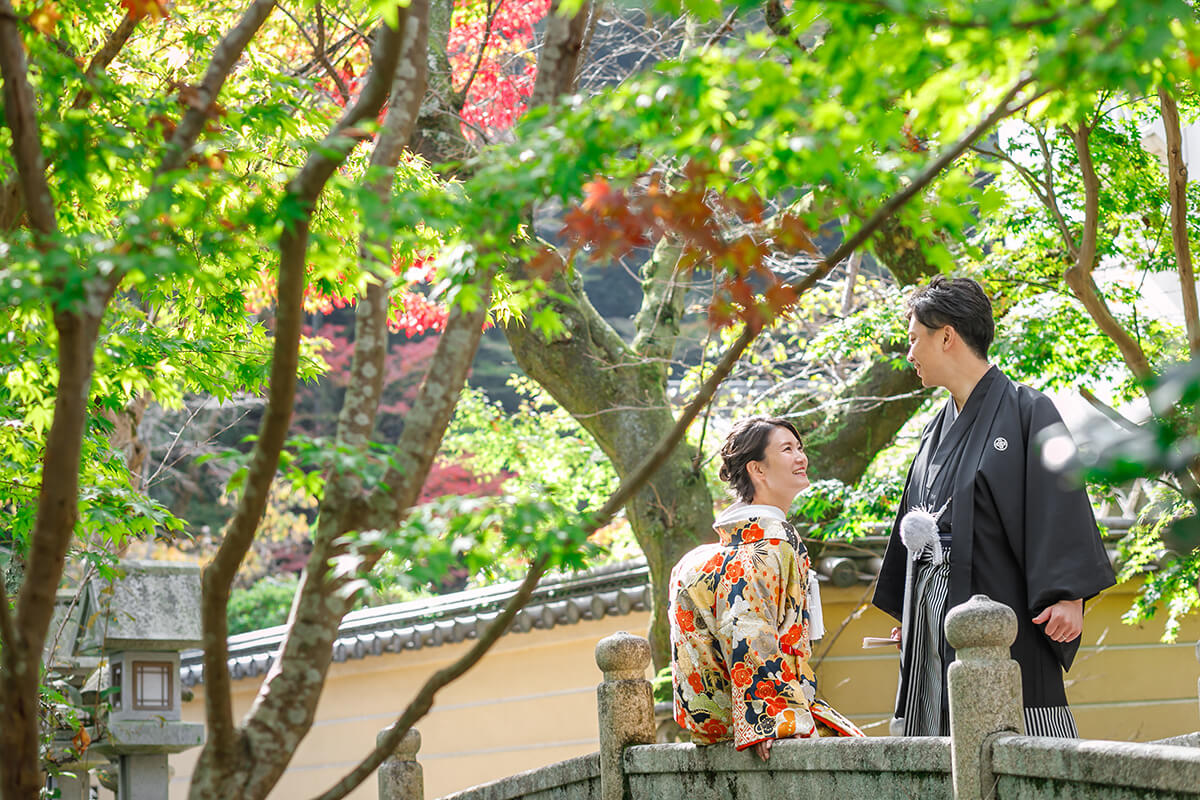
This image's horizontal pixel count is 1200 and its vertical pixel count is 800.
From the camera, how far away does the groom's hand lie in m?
3.81

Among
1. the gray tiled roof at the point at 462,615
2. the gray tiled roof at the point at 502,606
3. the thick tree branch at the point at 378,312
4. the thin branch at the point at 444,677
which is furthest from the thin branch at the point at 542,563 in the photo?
the gray tiled roof at the point at 462,615

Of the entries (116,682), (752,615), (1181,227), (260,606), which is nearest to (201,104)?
(752,615)

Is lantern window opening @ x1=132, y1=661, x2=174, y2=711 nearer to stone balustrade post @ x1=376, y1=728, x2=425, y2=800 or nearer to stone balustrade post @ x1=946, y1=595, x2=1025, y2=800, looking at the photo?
stone balustrade post @ x1=376, y1=728, x2=425, y2=800

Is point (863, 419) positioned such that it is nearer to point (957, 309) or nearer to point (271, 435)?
point (957, 309)

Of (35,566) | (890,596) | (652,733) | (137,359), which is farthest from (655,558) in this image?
(35,566)

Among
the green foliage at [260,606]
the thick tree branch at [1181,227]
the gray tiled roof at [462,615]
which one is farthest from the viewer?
the green foliage at [260,606]

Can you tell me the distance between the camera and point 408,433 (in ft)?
9.40

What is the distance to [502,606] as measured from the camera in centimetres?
998

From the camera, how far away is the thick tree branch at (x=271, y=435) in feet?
8.59

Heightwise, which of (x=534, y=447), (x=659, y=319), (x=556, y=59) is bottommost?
(x=556, y=59)

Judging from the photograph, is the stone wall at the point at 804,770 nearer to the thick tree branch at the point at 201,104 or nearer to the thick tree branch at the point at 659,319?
the thick tree branch at the point at 201,104

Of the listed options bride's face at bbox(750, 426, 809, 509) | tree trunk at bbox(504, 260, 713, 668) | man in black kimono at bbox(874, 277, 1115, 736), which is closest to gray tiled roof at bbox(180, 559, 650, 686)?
tree trunk at bbox(504, 260, 713, 668)

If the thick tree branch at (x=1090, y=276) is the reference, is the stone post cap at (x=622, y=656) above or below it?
below

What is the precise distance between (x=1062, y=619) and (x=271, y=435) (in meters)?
2.49
